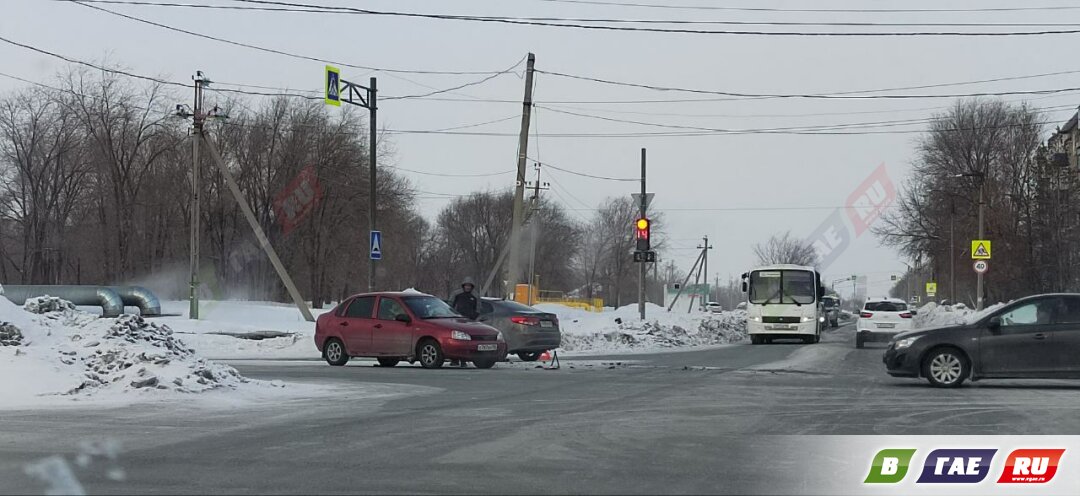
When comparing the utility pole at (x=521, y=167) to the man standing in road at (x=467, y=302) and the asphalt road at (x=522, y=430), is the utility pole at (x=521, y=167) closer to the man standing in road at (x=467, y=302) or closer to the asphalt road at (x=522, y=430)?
the man standing in road at (x=467, y=302)

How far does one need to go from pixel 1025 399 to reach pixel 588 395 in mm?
5743

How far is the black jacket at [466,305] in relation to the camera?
22.4m

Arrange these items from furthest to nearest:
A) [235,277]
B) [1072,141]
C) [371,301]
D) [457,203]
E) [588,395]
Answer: [457,203]
[1072,141]
[235,277]
[371,301]
[588,395]

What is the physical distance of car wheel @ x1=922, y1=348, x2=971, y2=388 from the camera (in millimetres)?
15914

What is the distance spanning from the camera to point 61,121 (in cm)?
6303

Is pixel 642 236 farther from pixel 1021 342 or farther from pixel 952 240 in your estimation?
pixel 952 240

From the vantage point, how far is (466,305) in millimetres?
22438

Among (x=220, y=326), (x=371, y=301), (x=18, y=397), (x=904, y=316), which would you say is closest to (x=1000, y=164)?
(x=904, y=316)

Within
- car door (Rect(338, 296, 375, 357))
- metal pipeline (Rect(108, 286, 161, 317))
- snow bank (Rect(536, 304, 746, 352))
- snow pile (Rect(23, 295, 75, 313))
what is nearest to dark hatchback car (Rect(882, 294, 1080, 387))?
car door (Rect(338, 296, 375, 357))

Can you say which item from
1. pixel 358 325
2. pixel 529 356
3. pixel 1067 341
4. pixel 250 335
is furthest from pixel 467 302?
pixel 250 335

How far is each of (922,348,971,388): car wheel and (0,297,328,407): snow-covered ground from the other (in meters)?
9.17

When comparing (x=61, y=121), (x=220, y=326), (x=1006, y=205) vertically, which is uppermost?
(x=61, y=121)

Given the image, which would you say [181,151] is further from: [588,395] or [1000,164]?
[588,395]

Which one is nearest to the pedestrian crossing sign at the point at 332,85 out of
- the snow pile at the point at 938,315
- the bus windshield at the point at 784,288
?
the bus windshield at the point at 784,288
